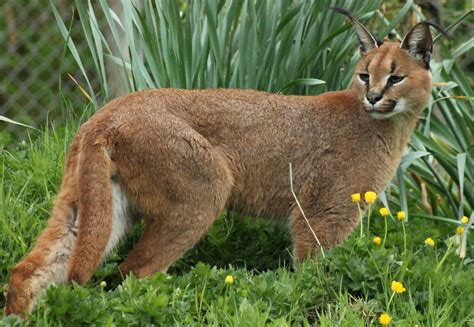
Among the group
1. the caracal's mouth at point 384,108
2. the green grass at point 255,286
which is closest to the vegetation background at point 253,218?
the green grass at point 255,286

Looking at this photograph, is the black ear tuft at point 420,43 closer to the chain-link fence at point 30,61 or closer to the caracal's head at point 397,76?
the caracal's head at point 397,76

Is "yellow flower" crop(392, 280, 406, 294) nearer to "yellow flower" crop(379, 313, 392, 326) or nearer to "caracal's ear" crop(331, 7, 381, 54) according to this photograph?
"yellow flower" crop(379, 313, 392, 326)

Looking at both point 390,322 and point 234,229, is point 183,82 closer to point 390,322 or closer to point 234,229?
point 234,229

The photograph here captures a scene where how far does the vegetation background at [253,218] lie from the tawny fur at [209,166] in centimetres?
21

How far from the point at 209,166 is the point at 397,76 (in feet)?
4.03

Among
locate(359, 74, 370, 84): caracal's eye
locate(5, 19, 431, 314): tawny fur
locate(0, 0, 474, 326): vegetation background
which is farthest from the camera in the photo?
locate(359, 74, 370, 84): caracal's eye

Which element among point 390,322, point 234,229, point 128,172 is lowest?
point 234,229

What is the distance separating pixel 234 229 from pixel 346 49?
1.43 m

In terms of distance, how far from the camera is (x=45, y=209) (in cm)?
562

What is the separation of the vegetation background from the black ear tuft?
594 millimetres

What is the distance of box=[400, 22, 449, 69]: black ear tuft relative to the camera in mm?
5484

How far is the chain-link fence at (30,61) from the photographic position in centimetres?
787

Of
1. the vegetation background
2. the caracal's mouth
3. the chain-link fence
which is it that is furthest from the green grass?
the chain-link fence

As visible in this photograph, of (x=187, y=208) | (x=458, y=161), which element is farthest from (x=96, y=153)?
(x=458, y=161)
